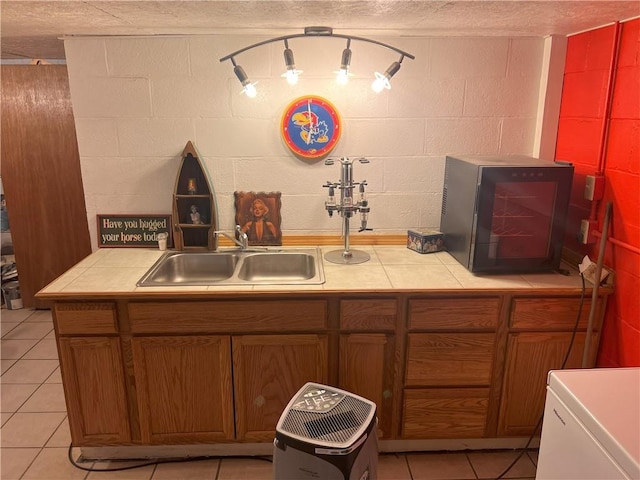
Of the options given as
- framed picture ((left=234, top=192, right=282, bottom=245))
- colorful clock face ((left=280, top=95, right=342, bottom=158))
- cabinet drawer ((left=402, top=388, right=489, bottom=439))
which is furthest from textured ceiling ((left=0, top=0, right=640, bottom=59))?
cabinet drawer ((left=402, top=388, right=489, bottom=439))

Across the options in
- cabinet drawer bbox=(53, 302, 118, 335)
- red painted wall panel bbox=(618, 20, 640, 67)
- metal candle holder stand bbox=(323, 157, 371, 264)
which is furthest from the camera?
metal candle holder stand bbox=(323, 157, 371, 264)

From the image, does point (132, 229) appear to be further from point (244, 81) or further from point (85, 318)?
point (244, 81)

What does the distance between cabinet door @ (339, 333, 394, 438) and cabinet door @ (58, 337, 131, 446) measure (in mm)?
958

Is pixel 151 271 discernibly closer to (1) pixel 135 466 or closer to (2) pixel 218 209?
(2) pixel 218 209

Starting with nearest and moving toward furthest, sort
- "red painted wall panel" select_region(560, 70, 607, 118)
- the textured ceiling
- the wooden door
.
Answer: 1. the textured ceiling
2. "red painted wall panel" select_region(560, 70, 607, 118)
3. the wooden door

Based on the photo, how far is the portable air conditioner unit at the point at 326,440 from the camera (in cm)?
157

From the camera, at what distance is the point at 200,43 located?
7.67 ft

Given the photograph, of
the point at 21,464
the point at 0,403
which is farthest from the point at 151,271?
the point at 0,403

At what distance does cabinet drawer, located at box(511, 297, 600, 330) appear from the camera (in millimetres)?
2016

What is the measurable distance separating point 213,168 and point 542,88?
171cm

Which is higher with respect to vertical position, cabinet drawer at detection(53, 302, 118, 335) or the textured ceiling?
the textured ceiling

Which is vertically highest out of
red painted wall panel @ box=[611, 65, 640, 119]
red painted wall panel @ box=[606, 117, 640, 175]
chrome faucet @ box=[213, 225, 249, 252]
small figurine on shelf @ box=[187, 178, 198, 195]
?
red painted wall panel @ box=[611, 65, 640, 119]

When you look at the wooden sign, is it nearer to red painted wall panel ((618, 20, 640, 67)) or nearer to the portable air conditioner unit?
the portable air conditioner unit

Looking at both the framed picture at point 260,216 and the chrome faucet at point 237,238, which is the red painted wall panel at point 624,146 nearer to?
the framed picture at point 260,216
